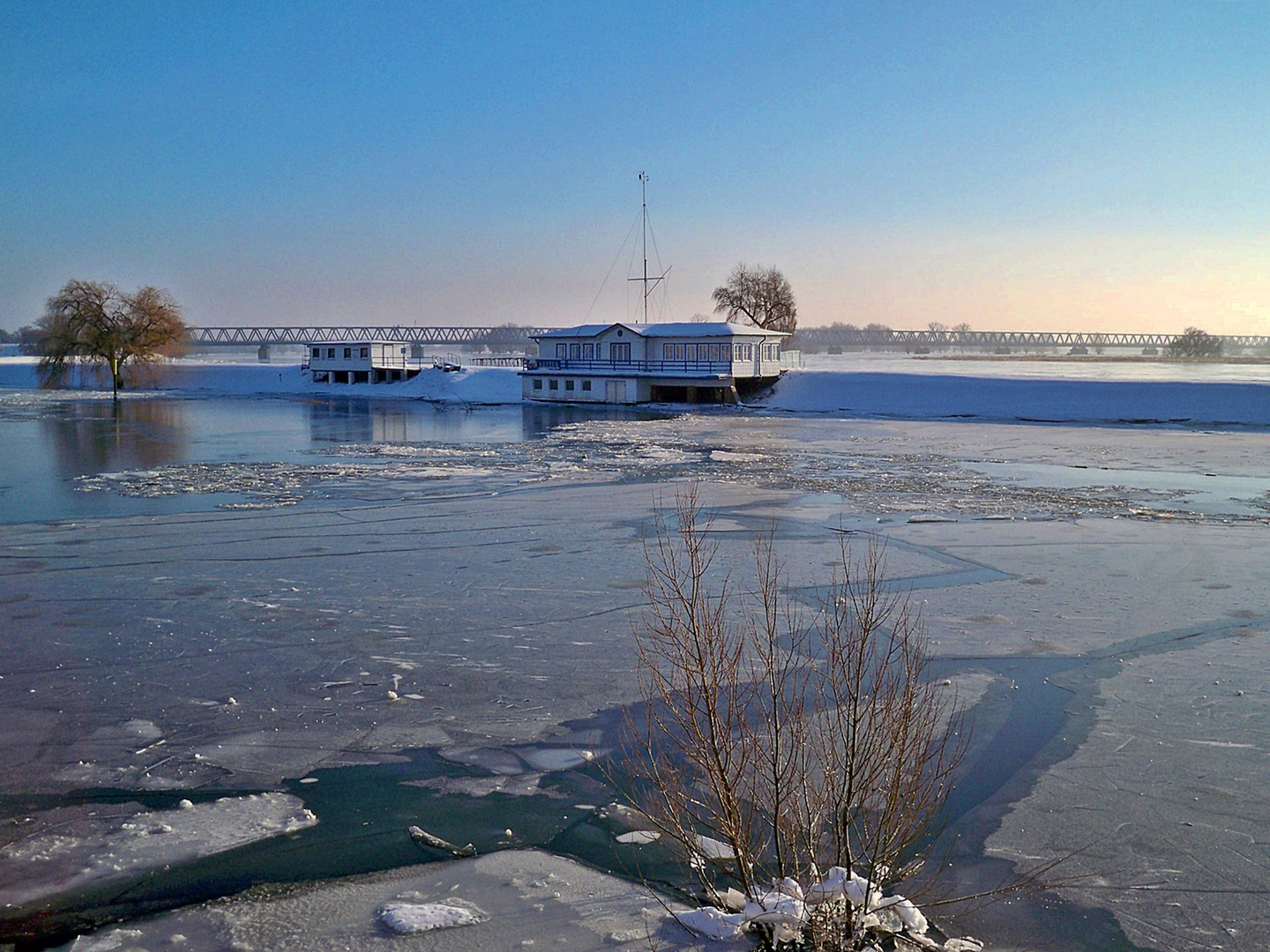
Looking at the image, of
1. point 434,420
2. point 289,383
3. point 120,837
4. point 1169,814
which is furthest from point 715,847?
point 289,383

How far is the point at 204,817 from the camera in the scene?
7473 mm

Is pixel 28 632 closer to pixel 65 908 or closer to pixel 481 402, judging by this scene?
pixel 65 908

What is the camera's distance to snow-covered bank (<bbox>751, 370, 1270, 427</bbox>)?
170 ft

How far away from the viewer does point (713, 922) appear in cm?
592

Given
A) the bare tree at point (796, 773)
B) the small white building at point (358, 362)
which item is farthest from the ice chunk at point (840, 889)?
the small white building at point (358, 362)

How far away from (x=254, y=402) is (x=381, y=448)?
37.5m

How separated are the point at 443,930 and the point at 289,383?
294 ft

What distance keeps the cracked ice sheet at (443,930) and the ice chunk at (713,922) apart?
0.06 meters

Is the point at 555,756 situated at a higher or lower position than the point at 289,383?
lower

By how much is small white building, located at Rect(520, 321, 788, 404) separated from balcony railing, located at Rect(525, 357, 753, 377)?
0.06 metres

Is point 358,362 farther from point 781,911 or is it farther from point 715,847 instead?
point 781,911

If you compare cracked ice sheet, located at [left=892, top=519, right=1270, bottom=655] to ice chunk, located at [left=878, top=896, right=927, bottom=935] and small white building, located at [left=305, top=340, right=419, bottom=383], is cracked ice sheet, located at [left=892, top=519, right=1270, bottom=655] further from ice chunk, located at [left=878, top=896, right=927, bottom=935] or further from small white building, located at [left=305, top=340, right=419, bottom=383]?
small white building, located at [left=305, top=340, right=419, bottom=383]

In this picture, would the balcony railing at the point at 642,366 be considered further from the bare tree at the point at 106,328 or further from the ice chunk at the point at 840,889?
the ice chunk at the point at 840,889

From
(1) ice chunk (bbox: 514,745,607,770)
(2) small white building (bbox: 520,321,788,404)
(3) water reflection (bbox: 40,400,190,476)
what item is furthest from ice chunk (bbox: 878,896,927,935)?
(2) small white building (bbox: 520,321,788,404)
